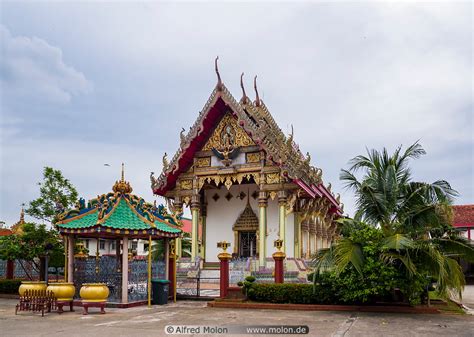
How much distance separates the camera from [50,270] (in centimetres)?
2288

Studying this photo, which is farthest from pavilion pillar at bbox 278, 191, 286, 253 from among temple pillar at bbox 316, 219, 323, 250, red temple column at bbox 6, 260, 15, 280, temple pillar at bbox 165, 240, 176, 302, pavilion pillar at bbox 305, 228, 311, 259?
red temple column at bbox 6, 260, 15, 280

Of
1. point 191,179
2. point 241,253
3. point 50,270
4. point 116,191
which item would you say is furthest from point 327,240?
point 116,191

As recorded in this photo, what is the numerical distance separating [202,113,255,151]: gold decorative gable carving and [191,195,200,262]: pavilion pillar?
2.49m

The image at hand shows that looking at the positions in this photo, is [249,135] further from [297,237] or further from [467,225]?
[467,225]

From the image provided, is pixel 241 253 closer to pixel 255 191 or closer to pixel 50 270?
pixel 255 191

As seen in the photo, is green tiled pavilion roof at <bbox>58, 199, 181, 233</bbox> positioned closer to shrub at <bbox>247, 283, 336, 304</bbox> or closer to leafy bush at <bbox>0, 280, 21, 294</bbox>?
shrub at <bbox>247, 283, 336, 304</bbox>

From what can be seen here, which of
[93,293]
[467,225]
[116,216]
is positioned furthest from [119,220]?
[467,225]

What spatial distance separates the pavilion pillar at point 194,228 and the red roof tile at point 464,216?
17032 mm

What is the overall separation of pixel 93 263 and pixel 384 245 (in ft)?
27.9

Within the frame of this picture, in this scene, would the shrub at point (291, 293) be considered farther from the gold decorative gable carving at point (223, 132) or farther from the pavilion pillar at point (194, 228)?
the gold decorative gable carving at point (223, 132)

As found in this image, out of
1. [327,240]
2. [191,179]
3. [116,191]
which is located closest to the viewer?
[116,191]

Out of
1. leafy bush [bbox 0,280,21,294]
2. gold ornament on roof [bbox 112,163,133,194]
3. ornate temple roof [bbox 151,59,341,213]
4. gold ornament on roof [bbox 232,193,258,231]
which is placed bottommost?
leafy bush [bbox 0,280,21,294]

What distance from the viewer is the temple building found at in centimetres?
2309

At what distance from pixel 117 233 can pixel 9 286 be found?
819 centimetres
